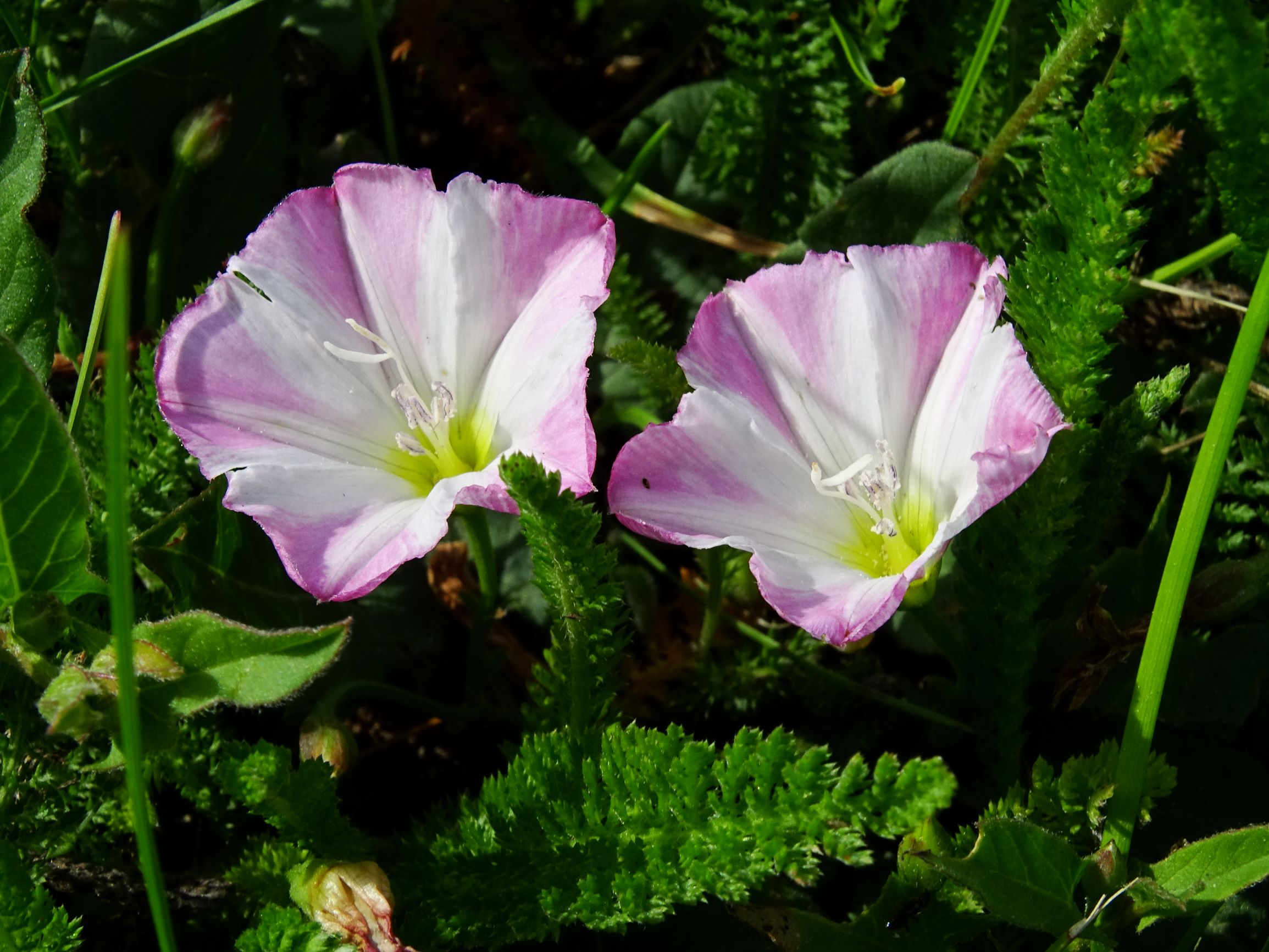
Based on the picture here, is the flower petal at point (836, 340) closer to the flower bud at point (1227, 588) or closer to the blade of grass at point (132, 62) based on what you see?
the flower bud at point (1227, 588)

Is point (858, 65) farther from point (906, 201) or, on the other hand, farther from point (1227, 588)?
point (1227, 588)

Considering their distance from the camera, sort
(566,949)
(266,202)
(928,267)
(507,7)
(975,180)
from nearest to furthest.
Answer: (928,267)
(566,949)
(975,180)
(266,202)
(507,7)

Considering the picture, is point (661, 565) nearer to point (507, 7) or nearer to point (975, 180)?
point (975, 180)

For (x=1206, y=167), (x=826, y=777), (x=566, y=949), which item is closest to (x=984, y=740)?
(x=826, y=777)

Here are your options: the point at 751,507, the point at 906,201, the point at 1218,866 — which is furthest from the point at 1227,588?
the point at 906,201

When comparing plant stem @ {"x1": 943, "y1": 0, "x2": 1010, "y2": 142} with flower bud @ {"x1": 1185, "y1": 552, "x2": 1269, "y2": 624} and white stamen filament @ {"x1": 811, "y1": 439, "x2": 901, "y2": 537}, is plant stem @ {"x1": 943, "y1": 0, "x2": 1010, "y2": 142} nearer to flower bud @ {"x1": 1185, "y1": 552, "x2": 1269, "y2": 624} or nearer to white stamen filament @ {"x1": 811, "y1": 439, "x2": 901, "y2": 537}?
white stamen filament @ {"x1": 811, "y1": 439, "x2": 901, "y2": 537}
